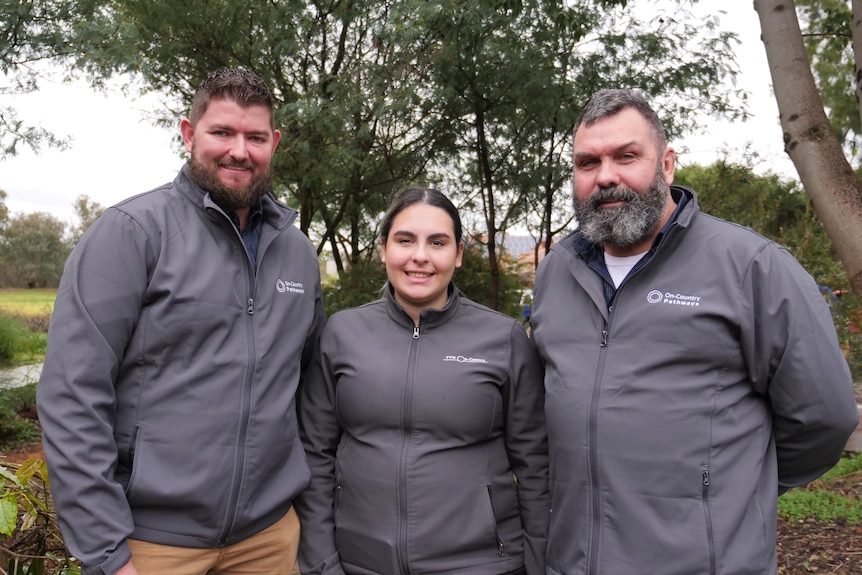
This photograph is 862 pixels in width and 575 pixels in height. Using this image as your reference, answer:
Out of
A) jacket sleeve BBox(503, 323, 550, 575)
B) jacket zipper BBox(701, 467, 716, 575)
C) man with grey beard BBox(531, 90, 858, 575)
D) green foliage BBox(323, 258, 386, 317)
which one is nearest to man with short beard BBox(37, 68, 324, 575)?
jacket sleeve BBox(503, 323, 550, 575)

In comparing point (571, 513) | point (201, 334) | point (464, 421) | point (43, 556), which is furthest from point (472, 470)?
point (43, 556)

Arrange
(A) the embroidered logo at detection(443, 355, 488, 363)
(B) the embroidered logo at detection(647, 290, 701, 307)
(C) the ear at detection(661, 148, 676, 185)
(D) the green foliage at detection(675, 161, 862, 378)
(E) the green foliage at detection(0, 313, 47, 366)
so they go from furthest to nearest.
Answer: (E) the green foliage at detection(0, 313, 47, 366), (D) the green foliage at detection(675, 161, 862, 378), (A) the embroidered logo at detection(443, 355, 488, 363), (C) the ear at detection(661, 148, 676, 185), (B) the embroidered logo at detection(647, 290, 701, 307)

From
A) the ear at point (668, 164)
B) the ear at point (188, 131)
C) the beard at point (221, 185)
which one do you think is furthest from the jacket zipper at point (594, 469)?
the ear at point (188, 131)

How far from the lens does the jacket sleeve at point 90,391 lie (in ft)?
7.02

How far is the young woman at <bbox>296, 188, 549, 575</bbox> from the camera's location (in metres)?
2.49

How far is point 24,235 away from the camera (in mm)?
27969

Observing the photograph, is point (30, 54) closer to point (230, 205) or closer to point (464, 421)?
point (230, 205)

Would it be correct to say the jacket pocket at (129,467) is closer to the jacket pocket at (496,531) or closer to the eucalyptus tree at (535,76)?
the jacket pocket at (496,531)

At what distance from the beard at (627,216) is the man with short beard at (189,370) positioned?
1.17 meters

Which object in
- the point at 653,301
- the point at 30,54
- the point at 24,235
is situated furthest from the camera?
the point at 24,235

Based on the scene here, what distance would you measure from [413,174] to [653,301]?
6.47m

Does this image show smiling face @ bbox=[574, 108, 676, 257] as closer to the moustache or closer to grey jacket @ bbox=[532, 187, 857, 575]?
the moustache

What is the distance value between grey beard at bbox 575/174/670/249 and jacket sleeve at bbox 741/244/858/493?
38 centimetres

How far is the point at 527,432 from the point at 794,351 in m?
0.97
